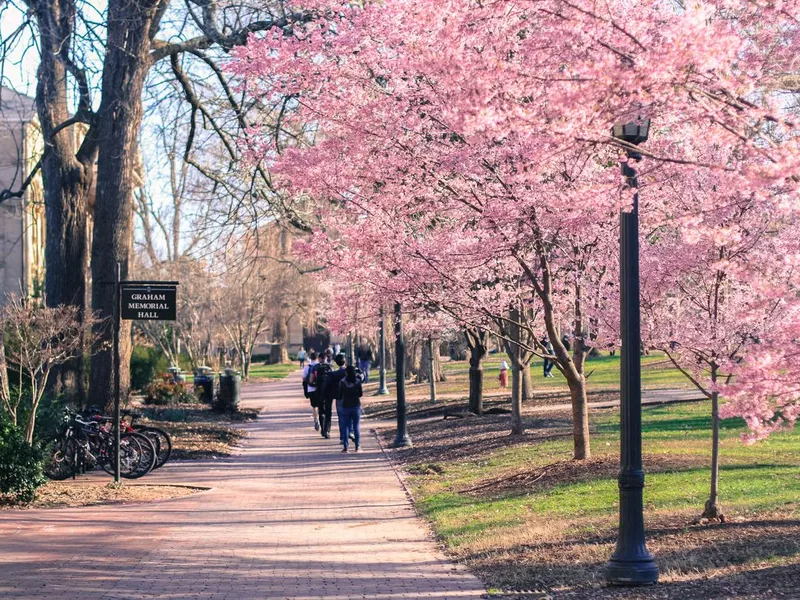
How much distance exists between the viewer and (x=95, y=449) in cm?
1692

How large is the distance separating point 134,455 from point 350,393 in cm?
505

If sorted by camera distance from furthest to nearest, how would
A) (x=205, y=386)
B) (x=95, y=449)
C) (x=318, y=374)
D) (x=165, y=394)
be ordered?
1. (x=205, y=386)
2. (x=165, y=394)
3. (x=318, y=374)
4. (x=95, y=449)

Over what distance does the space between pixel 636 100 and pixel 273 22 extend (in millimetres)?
12864

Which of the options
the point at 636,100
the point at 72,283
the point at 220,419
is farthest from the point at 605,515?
the point at 220,419

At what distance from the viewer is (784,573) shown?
845 cm

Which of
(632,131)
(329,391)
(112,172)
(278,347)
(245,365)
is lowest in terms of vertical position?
(329,391)

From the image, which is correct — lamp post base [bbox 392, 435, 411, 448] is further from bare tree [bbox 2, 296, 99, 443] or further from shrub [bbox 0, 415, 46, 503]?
shrub [bbox 0, 415, 46, 503]

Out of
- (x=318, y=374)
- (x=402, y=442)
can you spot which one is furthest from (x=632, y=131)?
(x=318, y=374)

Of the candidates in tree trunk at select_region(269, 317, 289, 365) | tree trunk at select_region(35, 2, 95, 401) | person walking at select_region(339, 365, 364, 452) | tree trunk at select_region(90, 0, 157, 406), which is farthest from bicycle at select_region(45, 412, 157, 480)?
tree trunk at select_region(269, 317, 289, 365)

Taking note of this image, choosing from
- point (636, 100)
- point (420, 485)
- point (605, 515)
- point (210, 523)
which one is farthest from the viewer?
point (420, 485)

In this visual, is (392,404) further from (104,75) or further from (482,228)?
(482,228)

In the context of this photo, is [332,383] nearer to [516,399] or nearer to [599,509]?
[516,399]

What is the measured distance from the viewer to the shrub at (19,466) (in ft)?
44.9

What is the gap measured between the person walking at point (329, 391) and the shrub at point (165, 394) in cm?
1054
